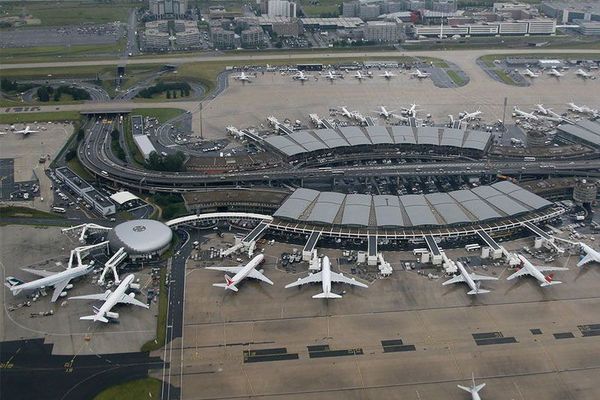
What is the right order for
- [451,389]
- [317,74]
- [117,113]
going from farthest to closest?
1. [317,74]
2. [117,113]
3. [451,389]

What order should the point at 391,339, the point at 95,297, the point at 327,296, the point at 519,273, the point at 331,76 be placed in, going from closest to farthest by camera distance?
the point at 391,339, the point at 95,297, the point at 327,296, the point at 519,273, the point at 331,76

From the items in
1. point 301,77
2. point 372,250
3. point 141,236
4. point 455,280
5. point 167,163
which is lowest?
point 455,280

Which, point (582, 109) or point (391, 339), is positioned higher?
point (582, 109)

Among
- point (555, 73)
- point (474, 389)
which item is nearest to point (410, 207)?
point (474, 389)

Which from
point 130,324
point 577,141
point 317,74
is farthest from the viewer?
point 317,74

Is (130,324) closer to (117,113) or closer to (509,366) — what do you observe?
(509,366)

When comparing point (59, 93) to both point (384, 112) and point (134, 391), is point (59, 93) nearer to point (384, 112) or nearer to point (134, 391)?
point (384, 112)

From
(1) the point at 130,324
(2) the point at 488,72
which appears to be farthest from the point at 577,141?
(1) the point at 130,324
